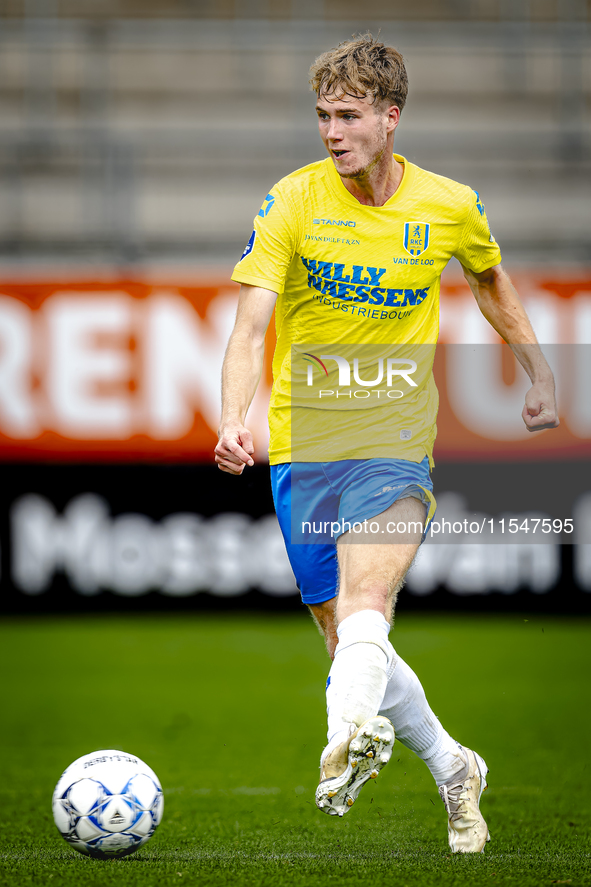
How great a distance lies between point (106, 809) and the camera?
141 inches

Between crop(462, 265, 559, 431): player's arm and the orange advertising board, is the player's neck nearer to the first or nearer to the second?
crop(462, 265, 559, 431): player's arm

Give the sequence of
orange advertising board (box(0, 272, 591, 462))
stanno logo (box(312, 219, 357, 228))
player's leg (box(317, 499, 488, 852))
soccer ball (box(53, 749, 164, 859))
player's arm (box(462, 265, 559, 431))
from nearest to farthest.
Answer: player's leg (box(317, 499, 488, 852)) → soccer ball (box(53, 749, 164, 859)) → stanno logo (box(312, 219, 357, 228)) → player's arm (box(462, 265, 559, 431)) → orange advertising board (box(0, 272, 591, 462))

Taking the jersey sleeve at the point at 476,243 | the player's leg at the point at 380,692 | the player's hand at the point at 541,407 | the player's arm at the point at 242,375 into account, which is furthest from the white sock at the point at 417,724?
the jersey sleeve at the point at 476,243

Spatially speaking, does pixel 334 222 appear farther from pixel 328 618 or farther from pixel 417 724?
pixel 417 724

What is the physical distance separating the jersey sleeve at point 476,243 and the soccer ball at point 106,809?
2.03 m

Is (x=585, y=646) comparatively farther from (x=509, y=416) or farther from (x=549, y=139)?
(x=549, y=139)

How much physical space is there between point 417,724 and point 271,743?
2322 millimetres

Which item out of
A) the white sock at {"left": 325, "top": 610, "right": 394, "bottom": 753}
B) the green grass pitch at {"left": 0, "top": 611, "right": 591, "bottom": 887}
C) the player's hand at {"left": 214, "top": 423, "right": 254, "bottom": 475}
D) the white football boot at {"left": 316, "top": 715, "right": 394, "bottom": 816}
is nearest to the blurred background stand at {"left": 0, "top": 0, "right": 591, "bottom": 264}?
the green grass pitch at {"left": 0, "top": 611, "right": 591, "bottom": 887}

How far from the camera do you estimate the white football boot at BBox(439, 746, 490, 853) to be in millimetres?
3812

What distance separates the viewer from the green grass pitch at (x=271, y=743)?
141 inches

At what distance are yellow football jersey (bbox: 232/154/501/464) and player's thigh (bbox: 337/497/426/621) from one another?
278mm

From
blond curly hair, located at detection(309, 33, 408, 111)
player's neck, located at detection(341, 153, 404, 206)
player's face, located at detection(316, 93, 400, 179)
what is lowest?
player's neck, located at detection(341, 153, 404, 206)

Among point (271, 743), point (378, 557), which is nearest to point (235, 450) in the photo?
point (378, 557)

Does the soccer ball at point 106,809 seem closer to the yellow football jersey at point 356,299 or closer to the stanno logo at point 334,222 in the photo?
the yellow football jersey at point 356,299
